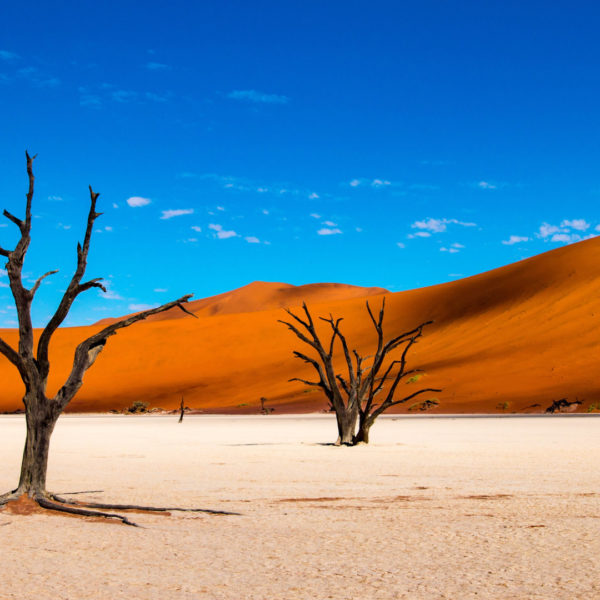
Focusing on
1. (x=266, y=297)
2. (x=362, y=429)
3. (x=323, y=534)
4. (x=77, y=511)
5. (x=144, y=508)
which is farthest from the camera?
(x=266, y=297)

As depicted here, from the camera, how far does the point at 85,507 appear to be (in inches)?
346

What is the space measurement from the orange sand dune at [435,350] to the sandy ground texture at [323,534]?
2857 cm

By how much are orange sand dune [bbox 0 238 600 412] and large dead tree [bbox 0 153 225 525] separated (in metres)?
33.0

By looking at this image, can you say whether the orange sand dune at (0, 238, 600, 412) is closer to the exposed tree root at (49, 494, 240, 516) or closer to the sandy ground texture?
the sandy ground texture

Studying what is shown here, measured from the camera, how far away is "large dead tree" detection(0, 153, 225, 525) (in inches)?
343

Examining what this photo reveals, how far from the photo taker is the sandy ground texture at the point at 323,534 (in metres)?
5.34

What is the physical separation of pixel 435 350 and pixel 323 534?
178 feet

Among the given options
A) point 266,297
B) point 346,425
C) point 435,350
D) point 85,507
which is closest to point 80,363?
point 85,507

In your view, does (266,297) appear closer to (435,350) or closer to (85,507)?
(435,350)

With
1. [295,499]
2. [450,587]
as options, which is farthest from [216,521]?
[450,587]

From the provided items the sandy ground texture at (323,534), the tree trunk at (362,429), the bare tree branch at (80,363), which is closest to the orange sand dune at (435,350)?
the tree trunk at (362,429)

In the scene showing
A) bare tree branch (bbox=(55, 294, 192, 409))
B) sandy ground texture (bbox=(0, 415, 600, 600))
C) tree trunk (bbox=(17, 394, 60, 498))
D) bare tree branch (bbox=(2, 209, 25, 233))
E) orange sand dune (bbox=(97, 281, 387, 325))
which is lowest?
sandy ground texture (bbox=(0, 415, 600, 600))

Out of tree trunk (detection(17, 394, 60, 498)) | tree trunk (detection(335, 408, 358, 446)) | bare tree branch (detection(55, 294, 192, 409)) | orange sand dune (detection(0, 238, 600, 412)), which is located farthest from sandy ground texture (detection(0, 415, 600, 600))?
orange sand dune (detection(0, 238, 600, 412))

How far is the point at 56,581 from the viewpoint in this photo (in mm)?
5492
